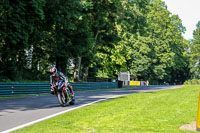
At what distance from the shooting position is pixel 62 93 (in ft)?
45.1

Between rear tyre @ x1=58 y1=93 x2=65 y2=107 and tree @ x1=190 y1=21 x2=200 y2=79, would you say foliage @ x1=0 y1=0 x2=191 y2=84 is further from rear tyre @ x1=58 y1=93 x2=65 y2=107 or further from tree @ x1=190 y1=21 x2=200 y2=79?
tree @ x1=190 y1=21 x2=200 y2=79

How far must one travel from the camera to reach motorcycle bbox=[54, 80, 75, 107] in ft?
43.9

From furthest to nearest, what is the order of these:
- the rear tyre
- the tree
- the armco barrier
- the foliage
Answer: the tree → the armco barrier → the foliage → the rear tyre

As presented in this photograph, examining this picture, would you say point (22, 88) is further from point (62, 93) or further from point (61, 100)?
point (61, 100)

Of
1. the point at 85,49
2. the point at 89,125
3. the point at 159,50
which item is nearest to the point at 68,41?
the point at 85,49

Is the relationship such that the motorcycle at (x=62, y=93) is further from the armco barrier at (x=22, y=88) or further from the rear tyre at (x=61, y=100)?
the armco barrier at (x=22, y=88)

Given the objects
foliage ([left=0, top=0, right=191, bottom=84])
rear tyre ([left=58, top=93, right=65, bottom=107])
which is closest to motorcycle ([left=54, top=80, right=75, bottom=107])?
rear tyre ([left=58, top=93, right=65, bottom=107])

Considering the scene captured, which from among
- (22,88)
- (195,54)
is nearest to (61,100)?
(22,88)

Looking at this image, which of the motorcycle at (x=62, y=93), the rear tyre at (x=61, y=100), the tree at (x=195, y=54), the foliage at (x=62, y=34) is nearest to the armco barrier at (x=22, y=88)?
the foliage at (x=62, y=34)

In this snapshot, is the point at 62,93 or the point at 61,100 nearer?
the point at 61,100

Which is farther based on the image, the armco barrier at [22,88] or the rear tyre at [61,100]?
the armco barrier at [22,88]

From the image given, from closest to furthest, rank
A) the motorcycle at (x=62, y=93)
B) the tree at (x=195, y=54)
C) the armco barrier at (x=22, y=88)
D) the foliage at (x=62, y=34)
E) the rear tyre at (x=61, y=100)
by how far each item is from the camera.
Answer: the motorcycle at (x=62, y=93), the rear tyre at (x=61, y=100), the foliage at (x=62, y=34), the armco barrier at (x=22, y=88), the tree at (x=195, y=54)

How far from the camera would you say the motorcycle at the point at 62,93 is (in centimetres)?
1339

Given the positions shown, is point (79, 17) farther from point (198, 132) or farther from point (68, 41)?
point (198, 132)
